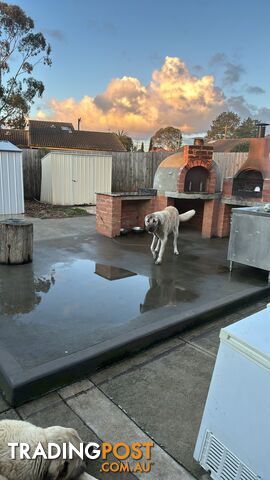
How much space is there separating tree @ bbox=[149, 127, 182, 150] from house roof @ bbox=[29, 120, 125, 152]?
12.2m

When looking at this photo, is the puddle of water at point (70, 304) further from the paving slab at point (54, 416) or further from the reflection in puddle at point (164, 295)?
the paving slab at point (54, 416)

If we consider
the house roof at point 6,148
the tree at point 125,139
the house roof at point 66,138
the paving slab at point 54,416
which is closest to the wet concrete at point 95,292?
the paving slab at point 54,416

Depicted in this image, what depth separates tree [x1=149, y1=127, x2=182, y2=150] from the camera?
4150cm

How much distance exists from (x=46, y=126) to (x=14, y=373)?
2986cm

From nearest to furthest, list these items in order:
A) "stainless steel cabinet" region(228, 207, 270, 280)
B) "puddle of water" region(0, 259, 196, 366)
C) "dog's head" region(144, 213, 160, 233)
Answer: "puddle of water" region(0, 259, 196, 366)
"stainless steel cabinet" region(228, 207, 270, 280)
"dog's head" region(144, 213, 160, 233)

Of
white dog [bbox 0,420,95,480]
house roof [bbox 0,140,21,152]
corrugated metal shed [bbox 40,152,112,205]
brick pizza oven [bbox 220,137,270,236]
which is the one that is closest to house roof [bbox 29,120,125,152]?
corrugated metal shed [bbox 40,152,112,205]

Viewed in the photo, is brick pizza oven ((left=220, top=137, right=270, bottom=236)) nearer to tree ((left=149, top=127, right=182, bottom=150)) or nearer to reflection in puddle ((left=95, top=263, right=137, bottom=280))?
reflection in puddle ((left=95, top=263, right=137, bottom=280))

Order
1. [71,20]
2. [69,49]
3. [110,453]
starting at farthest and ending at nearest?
[69,49]
[71,20]
[110,453]

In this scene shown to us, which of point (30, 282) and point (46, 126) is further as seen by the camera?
point (46, 126)

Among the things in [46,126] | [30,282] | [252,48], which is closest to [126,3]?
[252,48]

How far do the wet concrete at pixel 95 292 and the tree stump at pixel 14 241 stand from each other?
0.18 m

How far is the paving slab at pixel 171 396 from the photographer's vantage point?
2014 millimetres

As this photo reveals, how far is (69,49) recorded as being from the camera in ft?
45.2

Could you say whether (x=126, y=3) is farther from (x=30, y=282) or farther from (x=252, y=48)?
(x=30, y=282)
